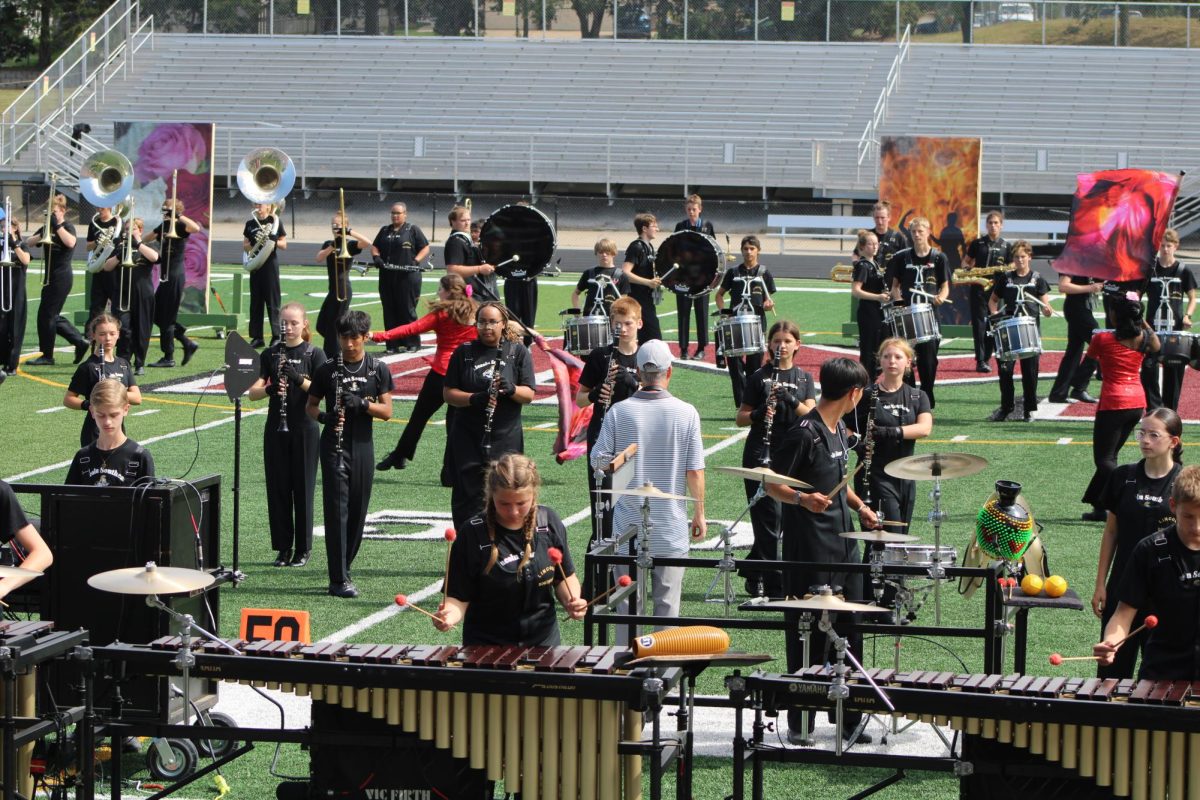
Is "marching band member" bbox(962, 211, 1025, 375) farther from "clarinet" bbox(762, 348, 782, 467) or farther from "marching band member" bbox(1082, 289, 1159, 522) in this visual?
"clarinet" bbox(762, 348, 782, 467)

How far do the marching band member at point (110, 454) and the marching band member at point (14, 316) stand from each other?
12215 millimetres

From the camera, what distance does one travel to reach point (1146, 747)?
6.45m

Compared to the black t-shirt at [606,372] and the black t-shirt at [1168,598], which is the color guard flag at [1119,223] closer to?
the black t-shirt at [606,372]

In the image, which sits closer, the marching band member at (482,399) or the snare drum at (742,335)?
the marching band member at (482,399)

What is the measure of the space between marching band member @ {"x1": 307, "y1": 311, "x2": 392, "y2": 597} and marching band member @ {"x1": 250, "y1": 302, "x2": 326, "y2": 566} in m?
0.35

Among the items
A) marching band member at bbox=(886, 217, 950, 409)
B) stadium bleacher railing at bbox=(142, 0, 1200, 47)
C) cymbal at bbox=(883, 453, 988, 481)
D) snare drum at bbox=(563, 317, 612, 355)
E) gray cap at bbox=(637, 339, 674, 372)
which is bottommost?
cymbal at bbox=(883, 453, 988, 481)

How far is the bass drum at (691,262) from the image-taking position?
19.8 meters

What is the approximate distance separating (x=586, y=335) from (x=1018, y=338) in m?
4.17

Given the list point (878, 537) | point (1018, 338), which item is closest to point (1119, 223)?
point (1018, 338)

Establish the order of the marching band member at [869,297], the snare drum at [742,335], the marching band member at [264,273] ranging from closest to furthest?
the snare drum at [742,335] → the marching band member at [869,297] → the marching band member at [264,273]

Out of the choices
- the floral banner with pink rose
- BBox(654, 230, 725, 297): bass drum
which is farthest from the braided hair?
the floral banner with pink rose

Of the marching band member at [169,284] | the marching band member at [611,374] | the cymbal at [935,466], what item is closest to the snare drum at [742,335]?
the marching band member at [611,374]

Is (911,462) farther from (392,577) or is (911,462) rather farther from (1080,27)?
(1080,27)

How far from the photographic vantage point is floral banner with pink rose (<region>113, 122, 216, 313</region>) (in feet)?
81.5
